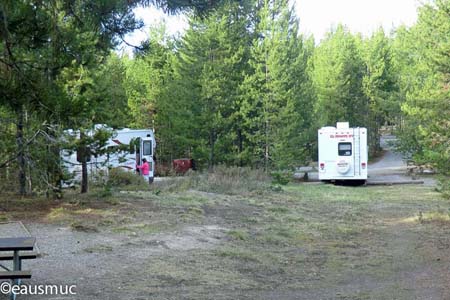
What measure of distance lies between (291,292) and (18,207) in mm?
8207

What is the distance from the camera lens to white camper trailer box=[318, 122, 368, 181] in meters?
26.9

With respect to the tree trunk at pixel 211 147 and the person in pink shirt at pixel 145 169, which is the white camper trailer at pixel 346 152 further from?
the person in pink shirt at pixel 145 169

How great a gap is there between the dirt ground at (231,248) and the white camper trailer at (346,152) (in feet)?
32.6

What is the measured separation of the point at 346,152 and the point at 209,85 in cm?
921

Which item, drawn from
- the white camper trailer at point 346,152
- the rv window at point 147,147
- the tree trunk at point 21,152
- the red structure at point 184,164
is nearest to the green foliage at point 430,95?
the white camper trailer at point 346,152

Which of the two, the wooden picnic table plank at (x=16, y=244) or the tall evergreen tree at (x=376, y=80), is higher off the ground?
the tall evergreen tree at (x=376, y=80)

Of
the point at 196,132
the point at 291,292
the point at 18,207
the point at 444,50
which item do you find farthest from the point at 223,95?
the point at 291,292

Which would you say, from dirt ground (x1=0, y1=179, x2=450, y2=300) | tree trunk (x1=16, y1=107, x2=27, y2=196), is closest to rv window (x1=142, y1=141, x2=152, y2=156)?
dirt ground (x1=0, y1=179, x2=450, y2=300)

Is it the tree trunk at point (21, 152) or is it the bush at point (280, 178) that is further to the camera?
the bush at point (280, 178)

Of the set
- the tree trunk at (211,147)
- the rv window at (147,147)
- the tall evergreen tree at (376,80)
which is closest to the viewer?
the rv window at (147,147)

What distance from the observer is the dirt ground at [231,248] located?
22.5ft

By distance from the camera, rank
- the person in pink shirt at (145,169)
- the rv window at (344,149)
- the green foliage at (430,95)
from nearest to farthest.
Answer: the green foliage at (430,95)
the person in pink shirt at (145,169)
the rv window at (344,149)

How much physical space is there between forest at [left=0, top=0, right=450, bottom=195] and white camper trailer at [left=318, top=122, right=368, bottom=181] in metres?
2.89

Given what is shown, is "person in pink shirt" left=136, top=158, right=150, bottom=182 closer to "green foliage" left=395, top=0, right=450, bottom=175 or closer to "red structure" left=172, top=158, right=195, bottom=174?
"red structure" left=172, top=158, right=195, bottom=174
